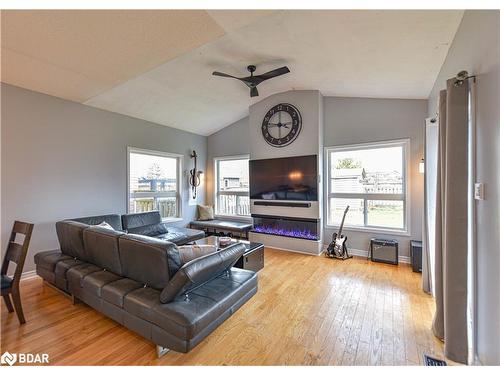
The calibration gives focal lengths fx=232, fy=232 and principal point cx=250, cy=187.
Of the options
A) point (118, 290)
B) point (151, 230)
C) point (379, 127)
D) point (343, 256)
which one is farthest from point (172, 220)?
point (379, 127)

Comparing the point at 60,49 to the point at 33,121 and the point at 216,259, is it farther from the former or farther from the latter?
the point at 216,259

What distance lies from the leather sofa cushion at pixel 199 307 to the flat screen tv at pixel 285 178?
2.70m

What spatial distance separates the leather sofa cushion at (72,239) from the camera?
8.72 feet

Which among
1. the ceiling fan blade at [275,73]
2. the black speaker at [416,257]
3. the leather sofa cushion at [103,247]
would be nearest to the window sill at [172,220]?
the leather sofa cushion at [103,247]

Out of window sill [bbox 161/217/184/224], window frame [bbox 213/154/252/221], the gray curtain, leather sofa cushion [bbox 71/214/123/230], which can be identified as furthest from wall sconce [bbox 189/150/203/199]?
the gray curtain

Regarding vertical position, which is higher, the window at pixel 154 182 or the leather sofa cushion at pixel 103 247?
the window at pixel 154 182

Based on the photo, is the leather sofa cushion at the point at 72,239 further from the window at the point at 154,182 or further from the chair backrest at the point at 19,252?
the window at the point at 154,182

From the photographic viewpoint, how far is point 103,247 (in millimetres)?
2359

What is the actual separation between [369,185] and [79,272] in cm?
461

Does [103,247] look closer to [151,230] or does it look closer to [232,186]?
[151,230]

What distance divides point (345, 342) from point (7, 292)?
10.3 feet

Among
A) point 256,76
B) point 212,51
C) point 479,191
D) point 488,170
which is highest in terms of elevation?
point 212,51

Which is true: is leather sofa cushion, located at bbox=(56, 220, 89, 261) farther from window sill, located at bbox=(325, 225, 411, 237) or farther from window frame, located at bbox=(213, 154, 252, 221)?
window sill, located at bbox=(325, 225, 411, 237)

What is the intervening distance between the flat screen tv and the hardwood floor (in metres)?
1.93
